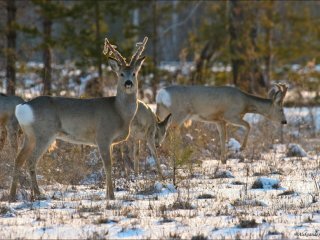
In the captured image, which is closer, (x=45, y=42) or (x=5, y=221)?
(x=5, y=221)

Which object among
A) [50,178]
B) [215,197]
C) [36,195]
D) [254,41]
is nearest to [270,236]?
[215,197]

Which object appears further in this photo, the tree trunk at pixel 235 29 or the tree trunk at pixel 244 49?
the tree trunk at pixel 235 29

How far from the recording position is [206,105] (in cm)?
Result: 1561

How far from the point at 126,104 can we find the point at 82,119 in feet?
1.95

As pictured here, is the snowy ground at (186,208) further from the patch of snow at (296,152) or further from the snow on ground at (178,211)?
the patch of snow at (296,152)

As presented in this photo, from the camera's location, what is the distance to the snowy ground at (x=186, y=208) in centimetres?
750

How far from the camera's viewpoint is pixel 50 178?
11.1m

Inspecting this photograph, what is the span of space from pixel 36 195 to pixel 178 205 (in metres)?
1.94

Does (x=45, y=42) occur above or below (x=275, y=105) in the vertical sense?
above

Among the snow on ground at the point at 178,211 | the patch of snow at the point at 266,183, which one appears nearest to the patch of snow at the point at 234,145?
the snow on ground at the point at 178,211

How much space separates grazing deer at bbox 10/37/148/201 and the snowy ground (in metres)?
0.53

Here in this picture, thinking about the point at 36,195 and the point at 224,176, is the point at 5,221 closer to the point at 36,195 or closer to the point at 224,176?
the point at 36,195

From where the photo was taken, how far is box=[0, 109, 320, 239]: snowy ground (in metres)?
7.50

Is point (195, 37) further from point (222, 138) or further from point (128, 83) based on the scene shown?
point (128, 83)
